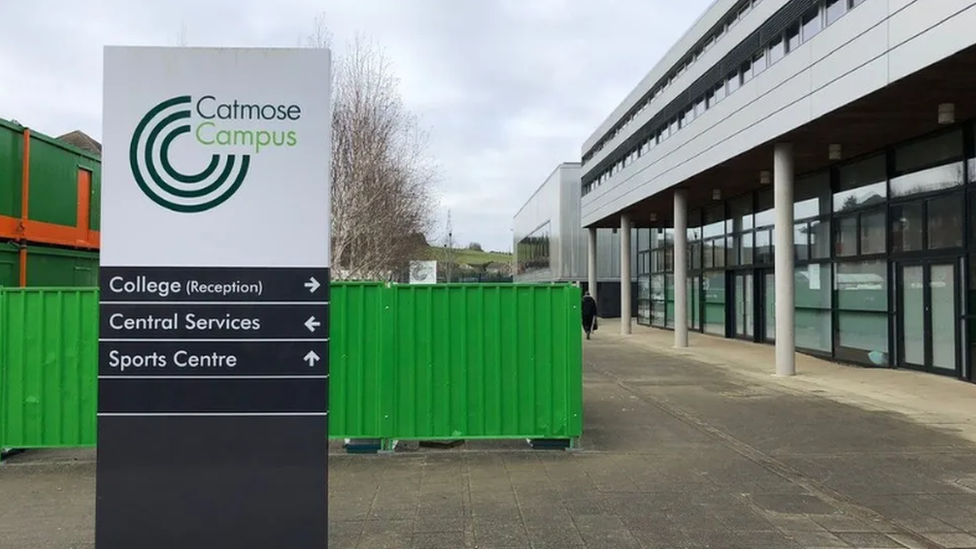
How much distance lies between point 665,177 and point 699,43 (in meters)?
3.99

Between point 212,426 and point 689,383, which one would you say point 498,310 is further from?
point 689,383

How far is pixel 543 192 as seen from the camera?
2044 inches

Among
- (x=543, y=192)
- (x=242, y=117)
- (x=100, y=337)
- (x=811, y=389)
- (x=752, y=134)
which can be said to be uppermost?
(x=543, y=192)

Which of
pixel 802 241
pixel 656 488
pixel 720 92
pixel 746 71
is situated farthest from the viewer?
pixel 802 241

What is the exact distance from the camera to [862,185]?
16438mm

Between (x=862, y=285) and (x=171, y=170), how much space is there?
632 inches

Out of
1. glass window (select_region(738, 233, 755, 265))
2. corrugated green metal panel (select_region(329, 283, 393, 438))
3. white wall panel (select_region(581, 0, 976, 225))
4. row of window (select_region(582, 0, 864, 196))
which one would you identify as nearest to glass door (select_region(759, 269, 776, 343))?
glass window (select_region(738, 233, 755, 265))

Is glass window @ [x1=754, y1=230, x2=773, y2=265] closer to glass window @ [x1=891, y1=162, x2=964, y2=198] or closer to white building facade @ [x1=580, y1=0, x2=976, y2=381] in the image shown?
white building facade @ [x1=580, y1=0, x2=976, y2=381]

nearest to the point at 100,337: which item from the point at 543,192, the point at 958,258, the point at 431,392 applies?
the point at 431,392

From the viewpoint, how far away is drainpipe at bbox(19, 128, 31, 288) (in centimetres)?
857

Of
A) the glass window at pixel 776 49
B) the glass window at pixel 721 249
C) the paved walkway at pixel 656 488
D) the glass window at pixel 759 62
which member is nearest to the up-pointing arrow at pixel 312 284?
the paved walkway at pixel 656 488

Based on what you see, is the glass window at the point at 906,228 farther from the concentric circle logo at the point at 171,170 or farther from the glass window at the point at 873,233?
the concentric circle logo at the point at 171,170

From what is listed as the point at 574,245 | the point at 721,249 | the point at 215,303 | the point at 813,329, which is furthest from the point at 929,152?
the point at 574,245

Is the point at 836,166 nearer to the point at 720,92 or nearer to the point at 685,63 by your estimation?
the point at 720,92
